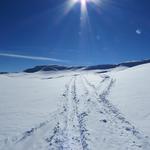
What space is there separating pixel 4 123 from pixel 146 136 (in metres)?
7.24

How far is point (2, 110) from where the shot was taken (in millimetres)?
14273

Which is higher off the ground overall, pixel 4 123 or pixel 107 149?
pixel 4 123

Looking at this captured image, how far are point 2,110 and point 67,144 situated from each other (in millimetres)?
7812

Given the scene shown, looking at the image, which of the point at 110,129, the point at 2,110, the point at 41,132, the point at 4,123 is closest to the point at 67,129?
the point at 41,132

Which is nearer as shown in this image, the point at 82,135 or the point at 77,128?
the point at 82,135

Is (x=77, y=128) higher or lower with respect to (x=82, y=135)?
higher

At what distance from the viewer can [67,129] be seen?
9719 millimetres

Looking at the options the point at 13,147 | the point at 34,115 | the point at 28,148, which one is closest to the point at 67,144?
the point at 28,148

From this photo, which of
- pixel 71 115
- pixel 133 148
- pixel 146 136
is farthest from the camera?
pixel 71 115

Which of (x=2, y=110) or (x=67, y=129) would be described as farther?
(x=2, y=110)

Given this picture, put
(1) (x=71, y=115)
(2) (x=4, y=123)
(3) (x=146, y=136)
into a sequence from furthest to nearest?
(1) (x=71, y=115) → (2) (x=4, y=123) → (3) (x=146, y=136)

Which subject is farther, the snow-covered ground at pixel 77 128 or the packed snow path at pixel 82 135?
the snow-covered ground at pixel 77 128

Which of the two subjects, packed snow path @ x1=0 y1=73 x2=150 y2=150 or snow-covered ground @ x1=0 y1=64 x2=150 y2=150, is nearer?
packed snow path @ x1=0 y1=73 x2=150 y2=150

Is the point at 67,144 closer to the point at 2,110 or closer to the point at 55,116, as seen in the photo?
the point at 55,116
